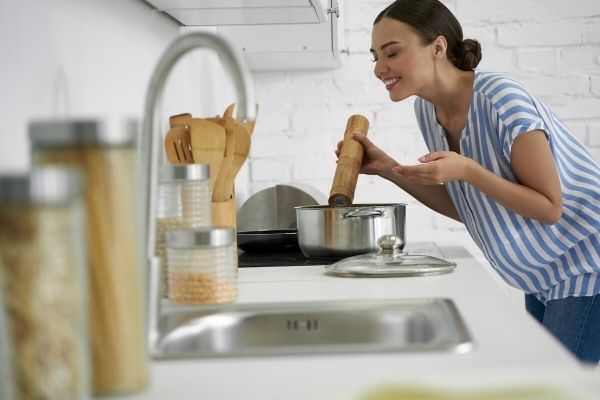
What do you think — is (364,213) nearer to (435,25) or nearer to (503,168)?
(503,168)

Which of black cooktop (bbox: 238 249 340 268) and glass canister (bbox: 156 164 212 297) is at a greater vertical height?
glass canister (bbox: 156 164 212 297)

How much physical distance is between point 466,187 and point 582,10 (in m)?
1.16

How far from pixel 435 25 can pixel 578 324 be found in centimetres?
78

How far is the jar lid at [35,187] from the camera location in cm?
53

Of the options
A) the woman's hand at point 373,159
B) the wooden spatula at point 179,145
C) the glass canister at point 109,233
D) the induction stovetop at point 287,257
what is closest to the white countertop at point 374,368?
the glass canister at point 109,233

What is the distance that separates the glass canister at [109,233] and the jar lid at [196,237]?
40cm

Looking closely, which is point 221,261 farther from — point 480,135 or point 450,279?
point 480,135

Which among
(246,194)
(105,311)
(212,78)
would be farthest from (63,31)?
(246,194)

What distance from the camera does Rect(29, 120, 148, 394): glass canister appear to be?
67 centimetres

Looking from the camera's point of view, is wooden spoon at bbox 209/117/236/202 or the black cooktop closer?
wooden spoon at bbox 209/117/236/202

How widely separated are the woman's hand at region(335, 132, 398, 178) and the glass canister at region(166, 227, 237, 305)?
952mm

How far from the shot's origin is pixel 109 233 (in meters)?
0.69

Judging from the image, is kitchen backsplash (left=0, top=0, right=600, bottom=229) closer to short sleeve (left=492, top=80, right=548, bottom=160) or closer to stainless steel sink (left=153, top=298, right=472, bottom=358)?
short sleeve (left=492, top=80, right=548, bottom=160)

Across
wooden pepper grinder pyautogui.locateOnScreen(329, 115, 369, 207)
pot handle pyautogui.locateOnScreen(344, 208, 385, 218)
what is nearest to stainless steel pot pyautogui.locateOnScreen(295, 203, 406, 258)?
pot handle pyautogui.locateOnScreen(344, 208, 385, 218)
